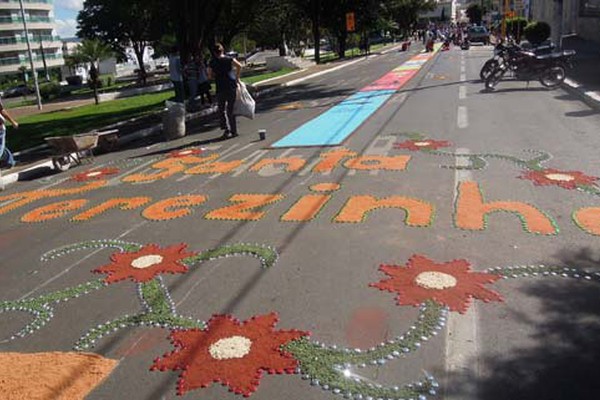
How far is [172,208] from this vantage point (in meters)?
7.62

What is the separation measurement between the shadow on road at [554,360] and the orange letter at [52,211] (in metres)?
6.09

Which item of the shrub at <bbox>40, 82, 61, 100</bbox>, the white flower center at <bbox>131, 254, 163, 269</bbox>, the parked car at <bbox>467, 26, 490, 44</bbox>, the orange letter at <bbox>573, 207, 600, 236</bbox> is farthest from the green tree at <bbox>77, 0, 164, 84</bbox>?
the orange letter at <bbox>573, 207, 600, 236</bbox>

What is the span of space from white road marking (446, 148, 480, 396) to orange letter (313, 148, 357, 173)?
4.99 m

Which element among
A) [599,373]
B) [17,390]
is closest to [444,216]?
[599,373]

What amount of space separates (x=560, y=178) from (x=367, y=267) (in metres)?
3.70

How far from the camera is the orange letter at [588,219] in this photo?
18.6 ft

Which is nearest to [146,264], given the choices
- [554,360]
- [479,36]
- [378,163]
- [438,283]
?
[438,283]

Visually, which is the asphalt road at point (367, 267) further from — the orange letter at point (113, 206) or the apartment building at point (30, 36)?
the apartment building at point (30, 36)

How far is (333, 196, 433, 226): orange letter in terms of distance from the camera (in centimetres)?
634

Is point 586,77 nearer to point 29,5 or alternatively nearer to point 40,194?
point 40,194

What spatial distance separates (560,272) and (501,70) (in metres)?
14.4

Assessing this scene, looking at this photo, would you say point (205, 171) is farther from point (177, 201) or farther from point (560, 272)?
point (560, 272)

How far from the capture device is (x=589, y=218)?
597 centimetres

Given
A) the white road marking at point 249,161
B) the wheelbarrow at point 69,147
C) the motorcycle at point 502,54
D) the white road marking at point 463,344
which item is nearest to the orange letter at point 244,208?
the white road marking at point 249,161
